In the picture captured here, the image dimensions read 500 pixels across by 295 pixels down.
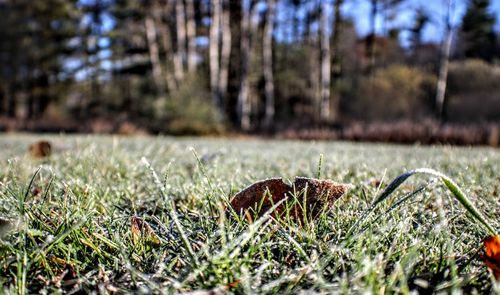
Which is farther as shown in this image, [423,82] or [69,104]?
[69,104]

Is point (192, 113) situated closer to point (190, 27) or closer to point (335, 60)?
point (190, 27)

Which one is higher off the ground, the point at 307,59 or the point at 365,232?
the point at 307,59

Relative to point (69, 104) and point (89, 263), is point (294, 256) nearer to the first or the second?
point (89, 263)

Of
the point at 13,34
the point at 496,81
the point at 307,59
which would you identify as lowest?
the point at 496,81

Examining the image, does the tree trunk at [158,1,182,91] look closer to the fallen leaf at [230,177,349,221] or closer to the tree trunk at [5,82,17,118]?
the tree trunk at [5,82,17,118]

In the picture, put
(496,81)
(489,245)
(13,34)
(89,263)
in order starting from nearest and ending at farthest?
(489,245) < (89,263) < (496,81) < (13,34)

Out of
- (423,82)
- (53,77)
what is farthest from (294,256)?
(53,77)

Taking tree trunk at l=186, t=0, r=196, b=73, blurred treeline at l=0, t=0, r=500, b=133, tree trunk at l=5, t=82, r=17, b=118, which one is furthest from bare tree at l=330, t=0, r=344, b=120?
tree trunk at l=5, t=82, r=17, b=118

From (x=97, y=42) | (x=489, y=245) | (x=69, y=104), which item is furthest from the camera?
(x=69, y=104)
